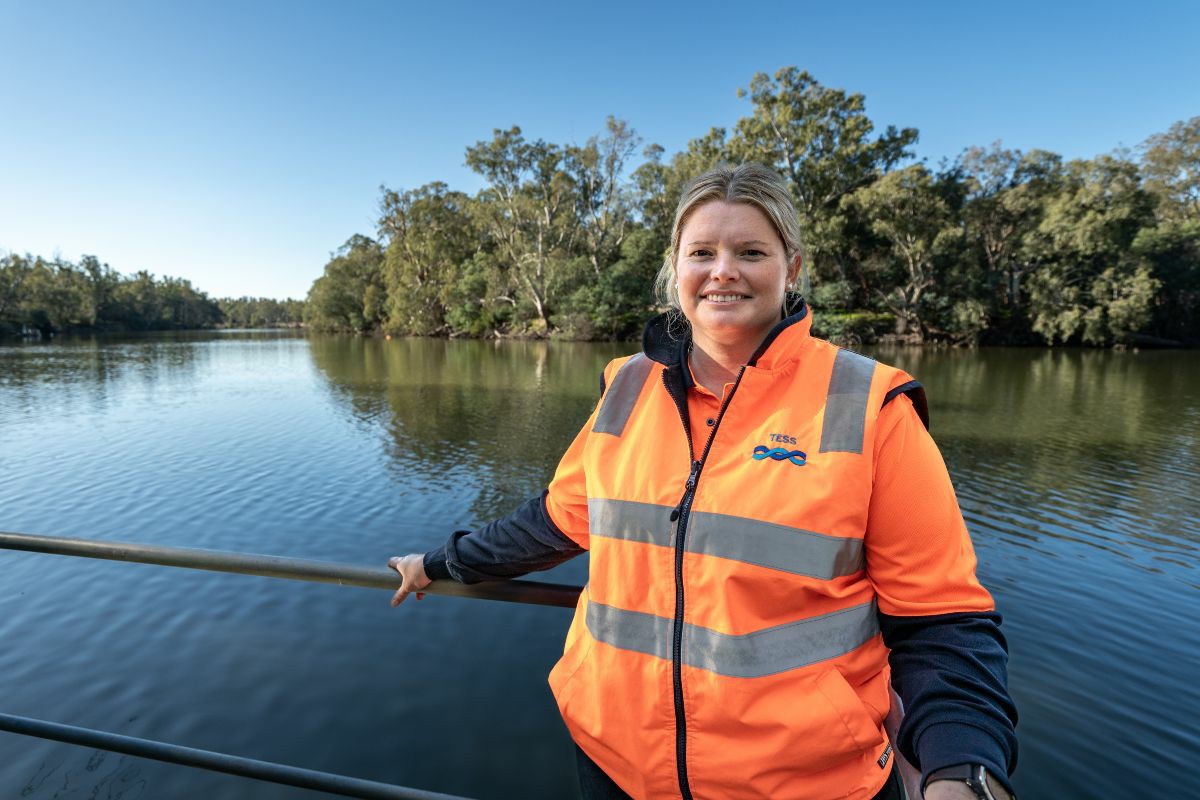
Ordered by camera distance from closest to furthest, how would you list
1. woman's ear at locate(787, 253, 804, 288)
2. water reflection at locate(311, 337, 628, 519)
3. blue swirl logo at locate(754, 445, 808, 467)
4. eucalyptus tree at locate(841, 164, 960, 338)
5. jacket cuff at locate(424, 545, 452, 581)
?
1. blue swirl logo at locate(754, 445, 808, 467)
2. woman's ear at locate(787, 253, 804, 288)
3. jacket cuff at locate(424, 545, 452, 581)
4. water reflection at locate(311, 337, 628, 519)
5. eucalyptus tree at locate(841, 164, 960, 338)

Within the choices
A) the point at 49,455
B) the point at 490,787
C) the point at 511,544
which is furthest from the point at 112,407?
the point at 511,544

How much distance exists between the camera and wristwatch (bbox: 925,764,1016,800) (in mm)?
1007

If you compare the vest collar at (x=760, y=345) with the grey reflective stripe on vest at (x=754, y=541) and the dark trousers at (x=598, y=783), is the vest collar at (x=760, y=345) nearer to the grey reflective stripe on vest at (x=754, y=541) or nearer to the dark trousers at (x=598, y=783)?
the grey reflective stripe on vest at (x=754, y=541)

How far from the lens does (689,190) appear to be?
66.1 inches

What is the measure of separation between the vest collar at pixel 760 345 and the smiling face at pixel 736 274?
3.2 inches

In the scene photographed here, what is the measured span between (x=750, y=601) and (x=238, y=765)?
125 cm

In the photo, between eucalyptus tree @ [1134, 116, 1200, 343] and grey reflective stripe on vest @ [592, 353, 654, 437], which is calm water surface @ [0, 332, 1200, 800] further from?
eucalyptus tree @ [1134, 116, 1200, 343]

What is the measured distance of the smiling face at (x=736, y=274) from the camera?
1.51 m

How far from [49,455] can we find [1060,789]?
17558mm

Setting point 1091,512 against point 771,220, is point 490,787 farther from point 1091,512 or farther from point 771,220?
point 1091,512

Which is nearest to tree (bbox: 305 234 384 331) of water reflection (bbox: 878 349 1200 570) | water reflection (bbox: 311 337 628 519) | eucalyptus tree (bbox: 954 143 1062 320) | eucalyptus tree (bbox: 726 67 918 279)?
water reflection (bbox: 311 337 628 519)

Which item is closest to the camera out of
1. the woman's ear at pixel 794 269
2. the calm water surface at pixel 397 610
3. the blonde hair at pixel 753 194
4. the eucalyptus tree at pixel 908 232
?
the blonde hair at pixel 753 194

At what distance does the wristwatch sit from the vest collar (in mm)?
832

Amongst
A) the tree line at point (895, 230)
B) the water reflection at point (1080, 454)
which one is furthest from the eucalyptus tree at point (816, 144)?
the water reflection at point (1080, 454)
